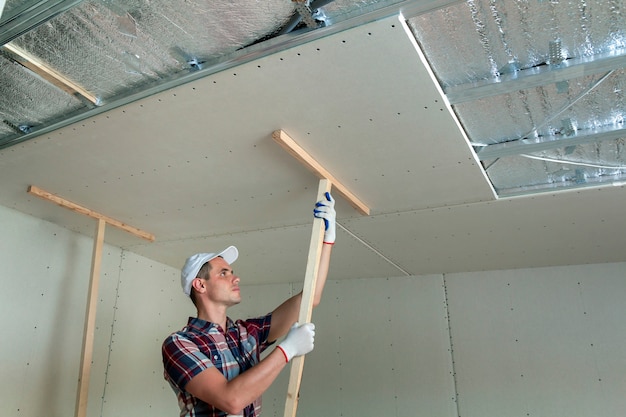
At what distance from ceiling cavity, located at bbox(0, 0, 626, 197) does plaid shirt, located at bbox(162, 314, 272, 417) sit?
107 cm

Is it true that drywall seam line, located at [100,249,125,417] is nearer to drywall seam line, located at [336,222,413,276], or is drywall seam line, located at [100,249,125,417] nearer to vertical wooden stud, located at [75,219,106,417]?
vertical wooden stud, located at [75,219,106,417]

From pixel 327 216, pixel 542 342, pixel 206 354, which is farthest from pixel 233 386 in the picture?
pixel 542 342

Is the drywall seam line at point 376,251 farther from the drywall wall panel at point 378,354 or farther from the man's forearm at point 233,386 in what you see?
the man's forearm at point 233,386

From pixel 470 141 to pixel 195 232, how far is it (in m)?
2.30

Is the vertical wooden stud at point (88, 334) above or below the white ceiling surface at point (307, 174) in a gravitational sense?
below

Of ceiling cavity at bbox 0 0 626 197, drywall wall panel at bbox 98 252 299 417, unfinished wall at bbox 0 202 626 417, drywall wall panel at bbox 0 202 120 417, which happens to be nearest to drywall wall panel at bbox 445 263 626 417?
unfinished wall at bbox 0 202 626 417

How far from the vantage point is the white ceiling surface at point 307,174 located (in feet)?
6.50

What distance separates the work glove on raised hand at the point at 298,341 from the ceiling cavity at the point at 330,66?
115 centimetres

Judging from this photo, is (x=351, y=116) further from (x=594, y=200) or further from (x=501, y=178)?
(x=594, y=200)

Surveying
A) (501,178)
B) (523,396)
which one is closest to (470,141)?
(501,178)

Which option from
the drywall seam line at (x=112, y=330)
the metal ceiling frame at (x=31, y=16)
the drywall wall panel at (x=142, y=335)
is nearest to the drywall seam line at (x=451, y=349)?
the drywall wall panel at (x=142, y=335)

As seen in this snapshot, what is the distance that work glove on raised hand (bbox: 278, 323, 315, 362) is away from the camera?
6.25ft

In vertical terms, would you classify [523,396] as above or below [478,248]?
below

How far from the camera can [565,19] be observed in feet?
5.44
